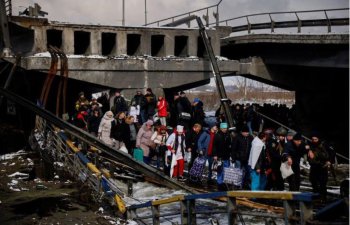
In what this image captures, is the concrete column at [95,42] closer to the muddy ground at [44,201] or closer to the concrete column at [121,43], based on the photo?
the concrete column at [121,43]

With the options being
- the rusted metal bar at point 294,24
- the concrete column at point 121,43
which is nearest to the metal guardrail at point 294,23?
the rusted metal bar at point 294,24

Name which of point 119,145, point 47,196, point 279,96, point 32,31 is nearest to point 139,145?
point 119,145

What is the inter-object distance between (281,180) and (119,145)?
5127mm

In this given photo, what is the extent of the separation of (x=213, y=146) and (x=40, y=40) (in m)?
12.9

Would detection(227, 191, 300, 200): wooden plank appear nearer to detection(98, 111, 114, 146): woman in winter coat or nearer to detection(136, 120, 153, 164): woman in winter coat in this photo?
detection(136, 120, 153, 164): woman in winter coat

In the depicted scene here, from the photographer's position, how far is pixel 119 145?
13828 millimetres

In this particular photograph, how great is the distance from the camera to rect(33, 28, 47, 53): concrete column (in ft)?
70.7

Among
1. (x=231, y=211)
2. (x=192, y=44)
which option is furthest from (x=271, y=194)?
(x=192, y=44)

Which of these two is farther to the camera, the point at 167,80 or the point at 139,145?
the point at 167,80

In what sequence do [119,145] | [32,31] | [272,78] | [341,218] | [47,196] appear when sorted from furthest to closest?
[272,78], [32,31], [119,145], [47,196], [341,218]

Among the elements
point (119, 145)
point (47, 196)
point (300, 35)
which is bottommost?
point (47, 196)

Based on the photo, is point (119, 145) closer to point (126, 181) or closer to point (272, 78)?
A: point (126, 181)

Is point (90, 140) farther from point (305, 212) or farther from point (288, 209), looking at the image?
point (305, 212)

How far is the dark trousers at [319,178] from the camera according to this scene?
10898mm
